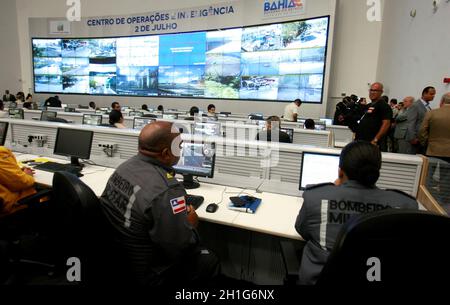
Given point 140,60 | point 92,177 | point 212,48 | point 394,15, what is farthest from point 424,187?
point 140,60

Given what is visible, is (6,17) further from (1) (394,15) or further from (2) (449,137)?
(2) (449,137)

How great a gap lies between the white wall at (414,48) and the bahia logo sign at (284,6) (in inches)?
83.3

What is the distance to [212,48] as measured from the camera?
917cm

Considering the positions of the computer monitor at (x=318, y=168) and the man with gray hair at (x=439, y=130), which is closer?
the computer monitor at (x=318, y=168)

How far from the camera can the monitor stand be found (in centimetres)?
218

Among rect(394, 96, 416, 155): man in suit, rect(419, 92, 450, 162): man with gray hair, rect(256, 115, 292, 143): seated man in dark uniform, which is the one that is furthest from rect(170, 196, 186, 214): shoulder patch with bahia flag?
rect(394, 96, 416, 155): man in suit

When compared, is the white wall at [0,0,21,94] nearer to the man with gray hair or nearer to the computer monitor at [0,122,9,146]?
the computer monitor at [0,122,9,146]

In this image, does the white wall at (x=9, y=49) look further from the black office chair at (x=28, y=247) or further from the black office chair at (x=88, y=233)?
the black office chair at (x=88, y=233)

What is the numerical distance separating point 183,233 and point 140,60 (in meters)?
10.2

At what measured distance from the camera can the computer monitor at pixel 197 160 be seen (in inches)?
82.6

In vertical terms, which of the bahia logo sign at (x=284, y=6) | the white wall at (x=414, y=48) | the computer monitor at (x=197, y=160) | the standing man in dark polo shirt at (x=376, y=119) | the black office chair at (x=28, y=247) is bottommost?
the black office chair at (x=28, y=247)

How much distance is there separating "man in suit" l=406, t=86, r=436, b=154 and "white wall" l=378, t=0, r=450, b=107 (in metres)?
0.26

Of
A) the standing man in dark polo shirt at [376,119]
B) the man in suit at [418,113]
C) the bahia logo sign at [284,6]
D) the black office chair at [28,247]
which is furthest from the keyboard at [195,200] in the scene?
the bahia logo sign at [284,6]

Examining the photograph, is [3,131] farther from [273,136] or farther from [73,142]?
[273,136]
